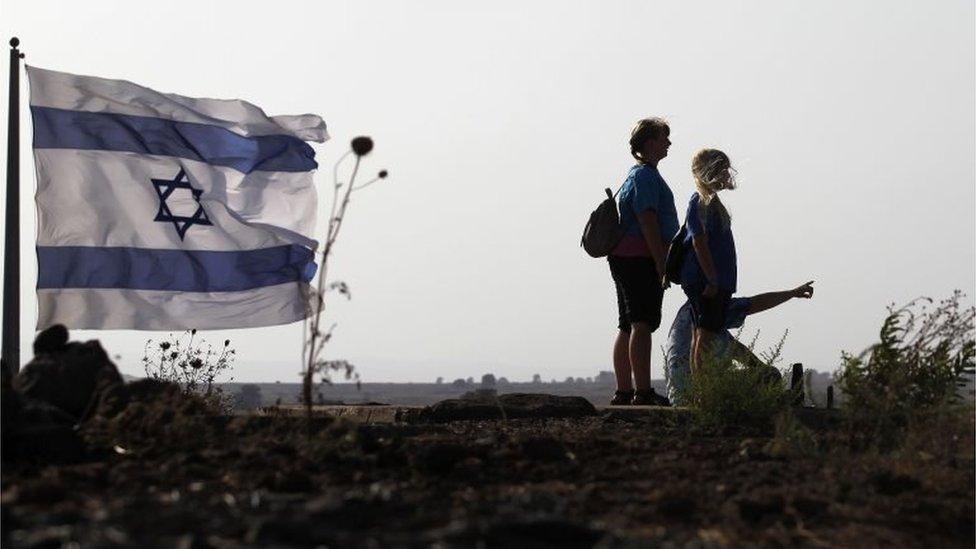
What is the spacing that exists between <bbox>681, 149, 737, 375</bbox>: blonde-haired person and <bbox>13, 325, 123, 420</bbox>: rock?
154 inches

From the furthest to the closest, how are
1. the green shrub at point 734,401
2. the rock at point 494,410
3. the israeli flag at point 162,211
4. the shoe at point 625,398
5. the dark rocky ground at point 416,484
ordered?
the shoe at point 625,398
the israeli flag at point 162,211
the rock at point 494,410
the green shrub at point 734,401
the dark rocky ground at point 416,484

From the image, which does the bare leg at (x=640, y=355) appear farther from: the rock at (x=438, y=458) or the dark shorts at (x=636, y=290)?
the rock at (x=438, y=458)

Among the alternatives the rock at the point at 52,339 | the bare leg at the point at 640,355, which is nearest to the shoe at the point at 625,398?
the bare leg at the point at 640,355

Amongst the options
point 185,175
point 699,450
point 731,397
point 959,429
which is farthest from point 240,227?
point 959,429

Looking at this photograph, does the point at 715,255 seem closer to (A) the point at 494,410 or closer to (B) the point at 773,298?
(B) the point at 773,298

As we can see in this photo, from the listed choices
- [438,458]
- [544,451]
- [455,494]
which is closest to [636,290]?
[544,451]

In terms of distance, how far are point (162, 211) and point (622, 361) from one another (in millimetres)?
3031

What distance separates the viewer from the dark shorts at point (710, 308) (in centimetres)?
984

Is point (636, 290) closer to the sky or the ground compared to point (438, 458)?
closer to the sky

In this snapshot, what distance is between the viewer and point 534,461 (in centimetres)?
619

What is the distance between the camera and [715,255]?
995 centimetres

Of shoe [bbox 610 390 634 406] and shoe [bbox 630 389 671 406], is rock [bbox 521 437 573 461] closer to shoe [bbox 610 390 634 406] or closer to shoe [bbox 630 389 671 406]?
shoe [bbox 630 389 671 406]

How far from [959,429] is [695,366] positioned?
2.92 metres

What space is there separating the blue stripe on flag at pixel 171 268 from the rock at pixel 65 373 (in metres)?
2.78
